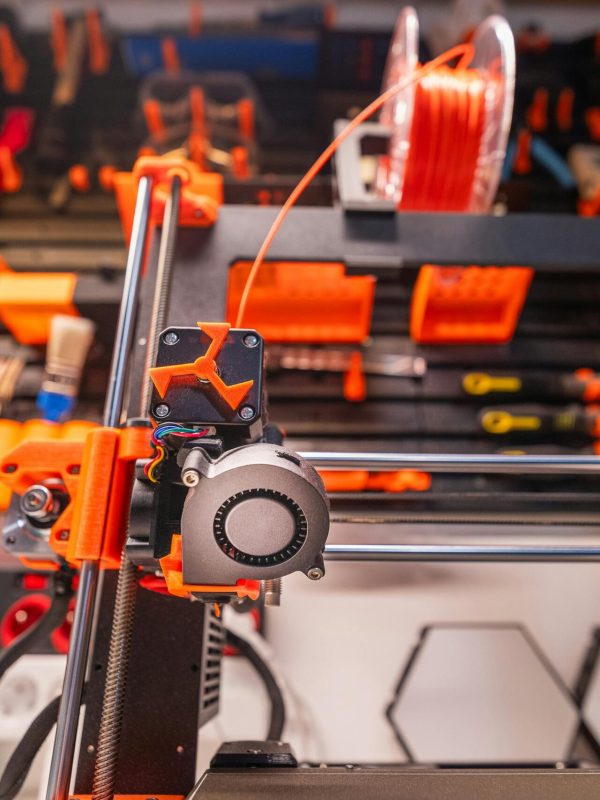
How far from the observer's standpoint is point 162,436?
709 millimetres

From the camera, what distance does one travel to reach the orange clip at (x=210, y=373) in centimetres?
72

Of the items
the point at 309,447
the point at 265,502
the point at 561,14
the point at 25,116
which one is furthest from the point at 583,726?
the point at 561,14

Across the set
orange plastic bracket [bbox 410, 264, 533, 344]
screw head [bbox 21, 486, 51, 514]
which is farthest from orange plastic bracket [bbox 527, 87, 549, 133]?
screw head [bbox 21, 486, 51, 514]

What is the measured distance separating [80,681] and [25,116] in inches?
96.2

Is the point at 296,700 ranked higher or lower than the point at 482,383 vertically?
lower

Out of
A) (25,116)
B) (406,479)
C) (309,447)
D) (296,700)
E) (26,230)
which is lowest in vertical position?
(296,700)

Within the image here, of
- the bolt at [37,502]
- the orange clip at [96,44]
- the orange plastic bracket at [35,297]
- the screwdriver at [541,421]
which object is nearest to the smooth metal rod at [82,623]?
the bolt at [37,502]

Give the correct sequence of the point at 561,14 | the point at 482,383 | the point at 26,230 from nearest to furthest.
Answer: the point at 482,383
the point at 26,230
the point at 561,14

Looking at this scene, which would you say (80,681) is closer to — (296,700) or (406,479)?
(296,700)

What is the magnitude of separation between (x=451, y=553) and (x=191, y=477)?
51cm

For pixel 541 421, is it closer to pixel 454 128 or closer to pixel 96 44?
pixel 454 128

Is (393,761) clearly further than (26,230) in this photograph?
No

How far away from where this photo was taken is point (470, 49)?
56.4 inches

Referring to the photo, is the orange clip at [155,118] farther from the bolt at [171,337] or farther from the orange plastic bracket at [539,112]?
the bolt at [171,337]
